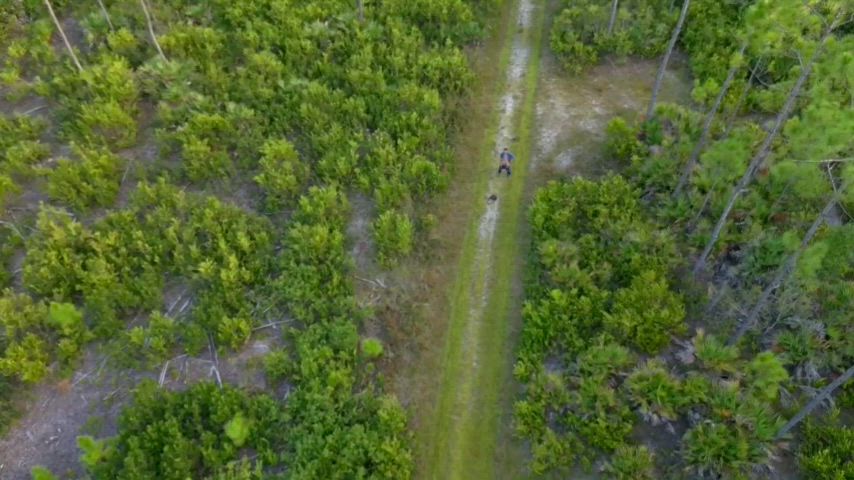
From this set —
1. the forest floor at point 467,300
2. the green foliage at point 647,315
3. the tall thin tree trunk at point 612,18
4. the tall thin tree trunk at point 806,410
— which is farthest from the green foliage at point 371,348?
the tall thin tree trunk at point 612,18

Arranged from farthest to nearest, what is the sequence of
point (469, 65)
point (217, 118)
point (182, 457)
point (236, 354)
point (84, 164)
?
point (469, 65)
point (217, 118)
point (84, 164)
point (236, 354)
point (182, 457)

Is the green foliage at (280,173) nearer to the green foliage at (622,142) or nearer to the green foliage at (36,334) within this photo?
the green foliage at (36,334)

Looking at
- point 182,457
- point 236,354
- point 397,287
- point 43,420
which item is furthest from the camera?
point 397,287

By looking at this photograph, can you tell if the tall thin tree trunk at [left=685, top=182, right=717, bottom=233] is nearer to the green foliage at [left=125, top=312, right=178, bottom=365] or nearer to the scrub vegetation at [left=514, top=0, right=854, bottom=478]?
the scrub vegetation at [left=514, top=0, right=854, bottom=478]

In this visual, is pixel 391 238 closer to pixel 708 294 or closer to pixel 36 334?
pixel 708 294

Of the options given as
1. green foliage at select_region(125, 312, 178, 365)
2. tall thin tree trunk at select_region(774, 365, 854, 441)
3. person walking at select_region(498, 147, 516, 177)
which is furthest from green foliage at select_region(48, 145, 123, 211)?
tall thin tree trunk at select_region(774, 365, 854, 441)

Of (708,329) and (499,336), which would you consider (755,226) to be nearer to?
(708,329)

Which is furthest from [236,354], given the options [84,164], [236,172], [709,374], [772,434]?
[772,434]
